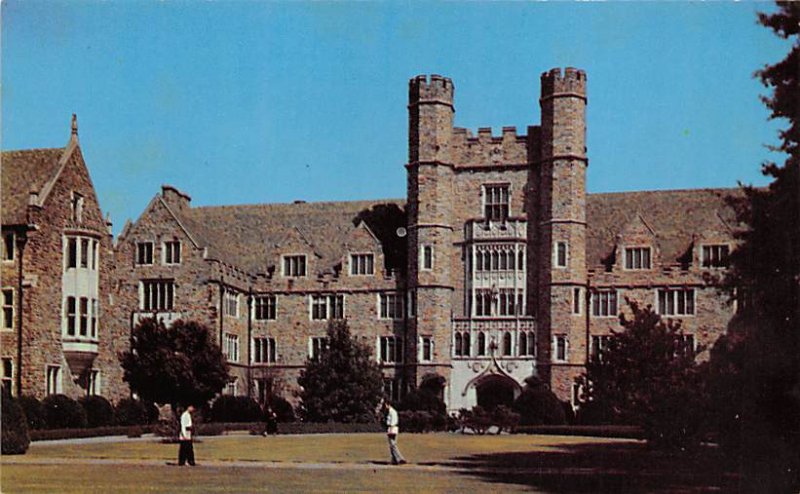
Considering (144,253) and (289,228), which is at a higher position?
(289,228)

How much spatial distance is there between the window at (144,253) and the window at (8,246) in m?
14.5

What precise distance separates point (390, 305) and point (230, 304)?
7962 mm

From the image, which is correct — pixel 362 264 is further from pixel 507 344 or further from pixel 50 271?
pixel 50 271

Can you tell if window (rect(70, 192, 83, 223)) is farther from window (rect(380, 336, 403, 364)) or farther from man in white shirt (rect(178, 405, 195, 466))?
man in white shirt (rect(178, 405, 195, 466))

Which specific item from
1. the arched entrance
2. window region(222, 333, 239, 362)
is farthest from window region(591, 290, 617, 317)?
window region(222, 333, 239, 362)

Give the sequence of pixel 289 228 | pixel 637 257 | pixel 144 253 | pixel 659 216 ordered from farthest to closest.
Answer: pixel 289 228 < pixel 659 216 < pixel 144 253 < pixel 637 257

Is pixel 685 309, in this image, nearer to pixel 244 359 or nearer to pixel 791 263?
pixel 244 359

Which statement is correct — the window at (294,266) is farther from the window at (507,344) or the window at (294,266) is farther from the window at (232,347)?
the window at (507,344)

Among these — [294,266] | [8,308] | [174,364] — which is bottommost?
[174,364]

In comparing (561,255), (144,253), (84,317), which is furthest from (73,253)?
(561,255)

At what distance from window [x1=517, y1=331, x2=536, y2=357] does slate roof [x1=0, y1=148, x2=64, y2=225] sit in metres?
23.2

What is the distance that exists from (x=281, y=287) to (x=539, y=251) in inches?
529

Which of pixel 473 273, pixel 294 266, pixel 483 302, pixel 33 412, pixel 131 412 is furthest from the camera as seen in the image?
pixel 294 266

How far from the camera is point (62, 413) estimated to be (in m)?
41.6
